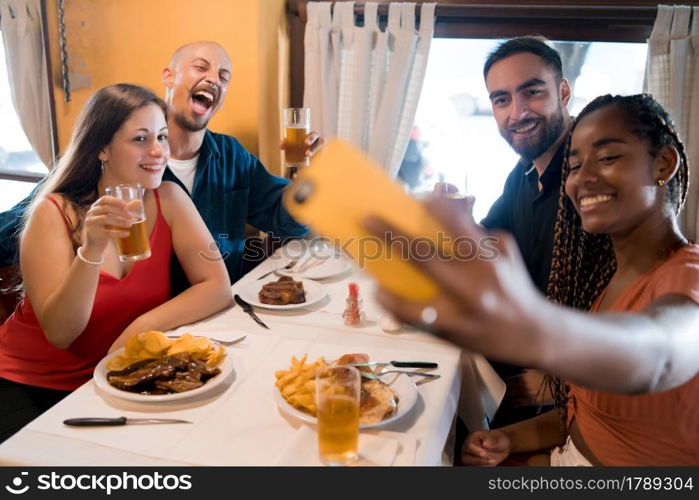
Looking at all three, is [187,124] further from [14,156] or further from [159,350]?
[14,156]

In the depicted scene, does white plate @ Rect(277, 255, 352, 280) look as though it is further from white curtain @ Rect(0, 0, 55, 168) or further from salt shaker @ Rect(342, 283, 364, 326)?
white curtain @ Rect(0, 0, 55, 168)

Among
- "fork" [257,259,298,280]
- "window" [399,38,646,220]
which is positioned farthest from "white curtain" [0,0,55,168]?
"window" [399,38,646,220]

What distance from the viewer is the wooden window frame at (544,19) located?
2.59 m

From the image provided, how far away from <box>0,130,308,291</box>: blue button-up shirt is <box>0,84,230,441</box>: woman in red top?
0.50 meters

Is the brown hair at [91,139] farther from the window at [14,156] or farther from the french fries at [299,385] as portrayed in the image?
the window at [14,156]

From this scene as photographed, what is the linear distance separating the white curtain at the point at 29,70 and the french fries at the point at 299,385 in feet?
9.10

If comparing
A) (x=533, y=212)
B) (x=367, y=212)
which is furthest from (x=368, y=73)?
(x=367, y=212)

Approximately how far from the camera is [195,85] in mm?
2412

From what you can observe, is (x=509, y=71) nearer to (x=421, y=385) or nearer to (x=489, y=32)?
(x=489, y=32)

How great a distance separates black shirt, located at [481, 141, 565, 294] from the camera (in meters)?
2.07

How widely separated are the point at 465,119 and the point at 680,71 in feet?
3.15

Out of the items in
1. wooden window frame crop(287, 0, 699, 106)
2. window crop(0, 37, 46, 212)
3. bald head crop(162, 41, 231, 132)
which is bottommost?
window crop(0, 37, 46, 212)

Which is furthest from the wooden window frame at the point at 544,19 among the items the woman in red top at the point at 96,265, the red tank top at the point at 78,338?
the red tank top at the point at 78,338
